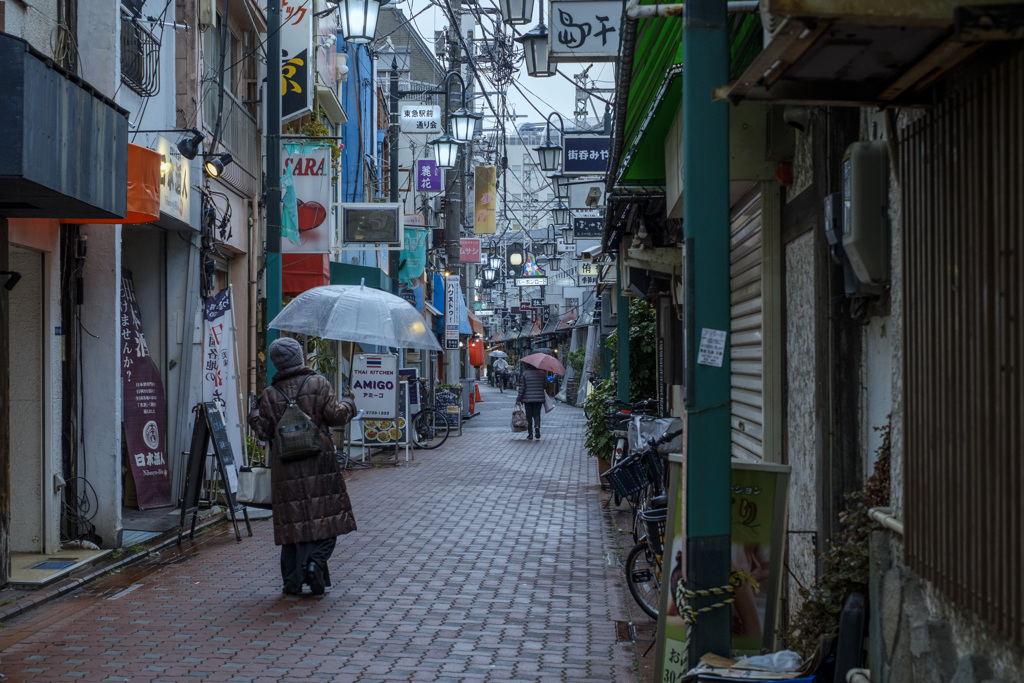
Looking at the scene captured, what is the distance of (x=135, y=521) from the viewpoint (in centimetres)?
1179

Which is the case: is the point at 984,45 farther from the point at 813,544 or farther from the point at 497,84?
the point at 497,84

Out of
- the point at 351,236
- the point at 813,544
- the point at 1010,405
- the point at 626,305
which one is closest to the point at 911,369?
the point at 1010,405

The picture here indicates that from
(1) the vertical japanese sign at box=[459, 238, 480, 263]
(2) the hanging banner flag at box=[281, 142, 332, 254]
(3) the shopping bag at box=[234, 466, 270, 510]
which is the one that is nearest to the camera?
(3) the shopping bag at box=[234, 466, 270, 510]

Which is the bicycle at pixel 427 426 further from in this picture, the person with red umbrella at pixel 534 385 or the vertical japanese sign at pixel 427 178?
the vertical japanese sign at pixel 427 178

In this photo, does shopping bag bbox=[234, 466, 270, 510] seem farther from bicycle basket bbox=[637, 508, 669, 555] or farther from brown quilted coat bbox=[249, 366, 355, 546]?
bicycle basket bbox=[637, 508, 669, 555]

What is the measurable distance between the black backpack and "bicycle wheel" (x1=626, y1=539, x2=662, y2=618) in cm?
261

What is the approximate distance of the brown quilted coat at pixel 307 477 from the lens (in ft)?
27.1

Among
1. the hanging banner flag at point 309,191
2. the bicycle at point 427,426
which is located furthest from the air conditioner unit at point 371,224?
the bicycle at point 427,426

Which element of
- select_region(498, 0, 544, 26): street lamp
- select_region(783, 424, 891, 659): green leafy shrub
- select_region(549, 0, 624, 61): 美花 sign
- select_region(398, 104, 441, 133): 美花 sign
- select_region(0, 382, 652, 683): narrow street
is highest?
select_region(398, 104, 441, 133): 美花 sign

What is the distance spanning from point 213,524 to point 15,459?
3.04m

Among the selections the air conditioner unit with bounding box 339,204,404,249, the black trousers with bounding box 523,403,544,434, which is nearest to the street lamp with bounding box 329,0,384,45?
the air conditioner unit with bounding box 339,204,404,249

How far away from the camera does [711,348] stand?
14.2ft

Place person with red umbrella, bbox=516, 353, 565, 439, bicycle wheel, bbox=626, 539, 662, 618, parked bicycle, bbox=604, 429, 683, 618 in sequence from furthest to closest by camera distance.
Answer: person with red umbrella, bbox=516, 353, 565, 439
bicycle wheel, bbox=626, 539, 662, 618
parked bicycle, bbox=604, 429, 683, 618

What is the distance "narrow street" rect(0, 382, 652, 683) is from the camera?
249 inches
